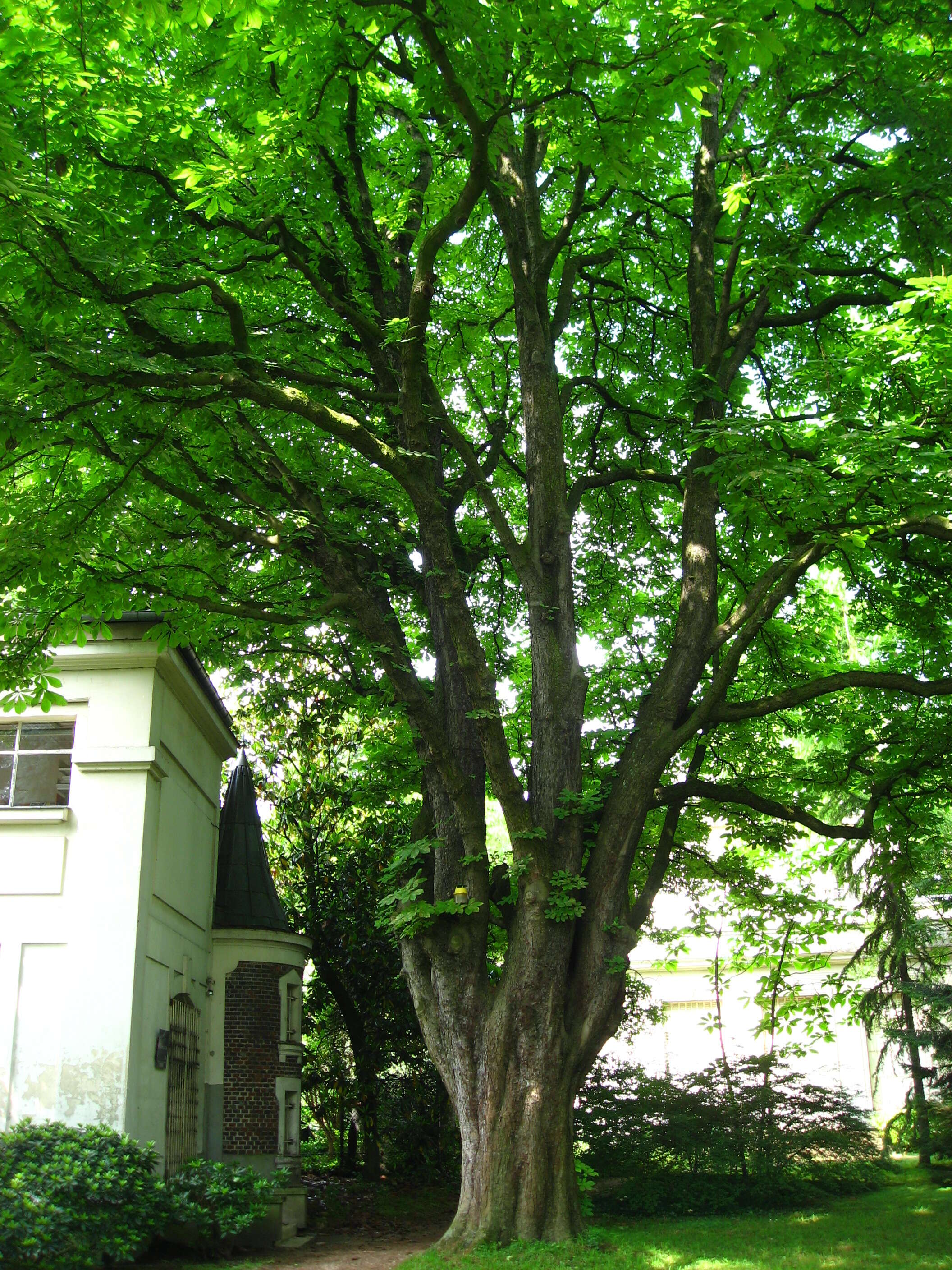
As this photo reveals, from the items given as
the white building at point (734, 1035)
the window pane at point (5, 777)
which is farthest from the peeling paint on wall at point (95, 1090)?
the white building at point (734, 1035)

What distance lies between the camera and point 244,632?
37.2 ft

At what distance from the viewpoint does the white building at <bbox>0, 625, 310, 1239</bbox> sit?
36.0 feet

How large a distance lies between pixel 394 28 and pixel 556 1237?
353 inches

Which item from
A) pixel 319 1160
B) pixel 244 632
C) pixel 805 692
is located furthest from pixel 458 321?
pixel 319 1160

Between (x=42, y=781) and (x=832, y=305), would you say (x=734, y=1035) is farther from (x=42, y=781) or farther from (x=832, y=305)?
(x=832, y=305)

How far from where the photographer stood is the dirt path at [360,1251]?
10.7 m

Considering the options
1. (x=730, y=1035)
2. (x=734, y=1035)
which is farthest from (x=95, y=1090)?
(x=734, y=1035)

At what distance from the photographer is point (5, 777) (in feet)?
39.4

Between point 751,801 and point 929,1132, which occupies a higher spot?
point 751,801

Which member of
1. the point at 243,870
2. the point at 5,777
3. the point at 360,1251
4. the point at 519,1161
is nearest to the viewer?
the point at 519,1161

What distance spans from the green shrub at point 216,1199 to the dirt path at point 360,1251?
1.94ft

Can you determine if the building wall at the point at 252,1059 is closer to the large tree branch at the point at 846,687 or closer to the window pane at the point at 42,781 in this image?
the window pane at the point at 42,781

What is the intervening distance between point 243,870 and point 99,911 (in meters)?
4.58

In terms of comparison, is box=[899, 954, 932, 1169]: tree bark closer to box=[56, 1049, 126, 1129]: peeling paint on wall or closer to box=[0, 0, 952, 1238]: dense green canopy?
box=[0, 0, 952, 1238]: dense green canopy
